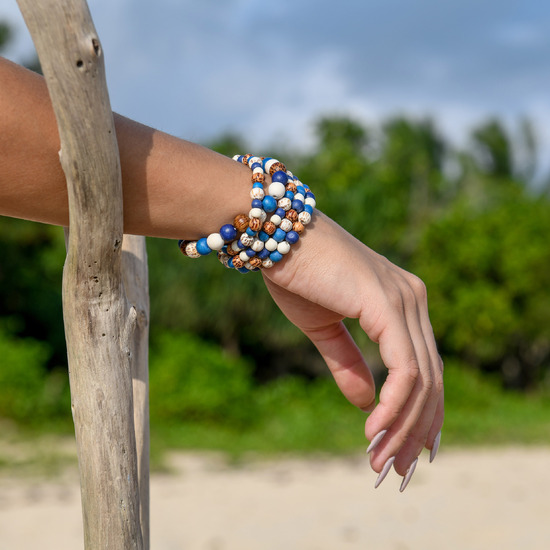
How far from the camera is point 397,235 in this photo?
10.5m

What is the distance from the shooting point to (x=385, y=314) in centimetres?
99

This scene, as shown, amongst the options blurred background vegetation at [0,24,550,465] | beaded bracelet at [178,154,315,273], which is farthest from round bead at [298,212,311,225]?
blurred background vegetation at [0,24,550,465]

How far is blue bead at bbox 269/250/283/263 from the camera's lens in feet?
3.32

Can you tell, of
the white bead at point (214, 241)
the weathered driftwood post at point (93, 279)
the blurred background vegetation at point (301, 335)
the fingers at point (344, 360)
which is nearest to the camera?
the weathered driftwood post at point (93, 279)

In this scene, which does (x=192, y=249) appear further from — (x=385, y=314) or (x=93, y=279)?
(x=385, y=314)

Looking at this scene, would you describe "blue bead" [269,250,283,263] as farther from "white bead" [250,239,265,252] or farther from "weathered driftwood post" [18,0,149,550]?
"weathered driftwood post" [18,0,149,550]

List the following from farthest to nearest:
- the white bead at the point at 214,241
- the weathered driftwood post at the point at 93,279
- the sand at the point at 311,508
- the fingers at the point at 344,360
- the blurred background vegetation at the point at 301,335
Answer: the blurred background vegetation at the point at 301,335, the sand at the point at 311,508, the fingers at the point at 344,360, the white bead at the point at 214,241, the weathered driftwood post at the point at 93,279

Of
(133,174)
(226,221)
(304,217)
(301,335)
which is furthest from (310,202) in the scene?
(301,335)

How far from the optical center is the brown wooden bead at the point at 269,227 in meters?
1.01

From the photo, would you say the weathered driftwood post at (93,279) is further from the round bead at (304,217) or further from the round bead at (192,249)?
the round bead at (304,217)

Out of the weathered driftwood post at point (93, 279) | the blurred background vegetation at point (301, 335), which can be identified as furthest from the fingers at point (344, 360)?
the blurred background vegetation at point (301, 335)

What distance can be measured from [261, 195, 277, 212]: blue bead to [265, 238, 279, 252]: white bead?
0.16 feet

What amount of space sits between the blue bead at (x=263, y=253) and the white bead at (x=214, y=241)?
0.06 m

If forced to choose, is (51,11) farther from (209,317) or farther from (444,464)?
(209,317)
